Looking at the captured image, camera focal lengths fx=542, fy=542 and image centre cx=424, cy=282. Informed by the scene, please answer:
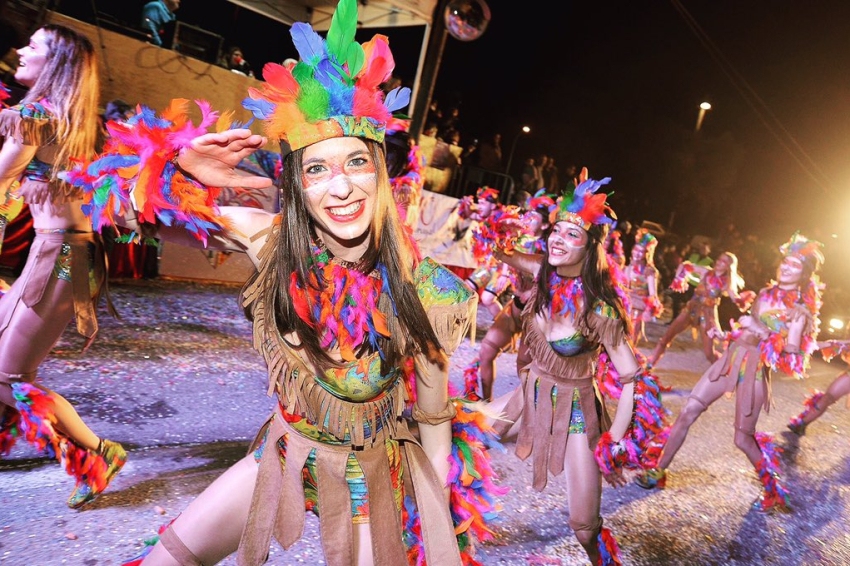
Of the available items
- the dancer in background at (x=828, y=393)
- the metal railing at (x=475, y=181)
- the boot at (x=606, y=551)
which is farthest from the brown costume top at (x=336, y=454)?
the metal railing at (x=475, y=181)

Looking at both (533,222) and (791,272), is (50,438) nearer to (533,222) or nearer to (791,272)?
(533,222)

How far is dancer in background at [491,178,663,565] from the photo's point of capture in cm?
280

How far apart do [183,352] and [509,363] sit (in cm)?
424

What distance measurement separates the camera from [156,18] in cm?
814

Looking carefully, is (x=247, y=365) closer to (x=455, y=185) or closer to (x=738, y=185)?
(x=455, y=185)

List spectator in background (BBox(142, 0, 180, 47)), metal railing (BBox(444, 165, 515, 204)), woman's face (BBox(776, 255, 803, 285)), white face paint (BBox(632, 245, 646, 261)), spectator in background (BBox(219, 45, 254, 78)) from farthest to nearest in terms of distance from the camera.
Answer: metal railing (BBox(444, 165, 515, 204))
spectator in background (BBox(219, 45, 254, 78))
white face paint (BBox(632, 245, 646, 261))
spectator in background (BBox(142, 0, 180, 47))
woman's face (BBox(776, 255, 803, 285))

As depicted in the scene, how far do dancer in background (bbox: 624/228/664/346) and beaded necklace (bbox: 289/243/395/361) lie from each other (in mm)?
7433

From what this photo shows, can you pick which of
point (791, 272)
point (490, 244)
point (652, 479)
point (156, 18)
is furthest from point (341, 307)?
point (156, 18)

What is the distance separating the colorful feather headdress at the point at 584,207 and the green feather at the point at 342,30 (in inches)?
84.3

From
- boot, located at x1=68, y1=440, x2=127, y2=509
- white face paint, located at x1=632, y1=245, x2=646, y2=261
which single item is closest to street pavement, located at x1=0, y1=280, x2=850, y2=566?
boot, located at x1=68, y1=440, x2=127, y2=509

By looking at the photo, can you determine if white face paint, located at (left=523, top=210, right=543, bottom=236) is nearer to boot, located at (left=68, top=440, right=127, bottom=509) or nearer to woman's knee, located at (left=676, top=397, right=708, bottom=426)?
woman's knee, located at (left=676, top=397, right=708, bottom=426)

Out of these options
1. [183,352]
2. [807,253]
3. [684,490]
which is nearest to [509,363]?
[684,490]

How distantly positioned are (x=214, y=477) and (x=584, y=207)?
108 inches

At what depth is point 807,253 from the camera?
5.05m
